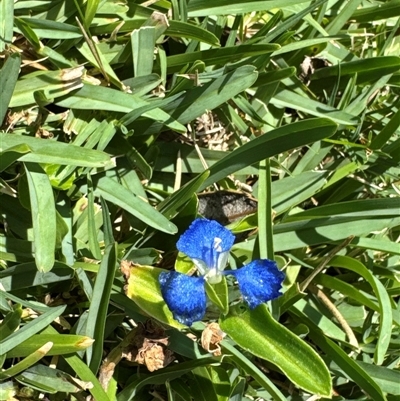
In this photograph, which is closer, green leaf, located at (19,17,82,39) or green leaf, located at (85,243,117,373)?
green leaf, located at (85,243,117,373)

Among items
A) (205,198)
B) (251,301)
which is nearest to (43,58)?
(205,198)

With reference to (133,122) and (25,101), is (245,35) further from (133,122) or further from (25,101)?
(25,101)

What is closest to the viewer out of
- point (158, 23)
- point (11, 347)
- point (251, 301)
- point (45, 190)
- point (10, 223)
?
point (251, 301)

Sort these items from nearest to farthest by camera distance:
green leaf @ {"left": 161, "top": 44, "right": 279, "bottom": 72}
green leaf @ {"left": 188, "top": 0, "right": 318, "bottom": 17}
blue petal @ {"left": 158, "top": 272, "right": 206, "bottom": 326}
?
blue petal @ {"left": 158, "top": 272, "right": 206, "bottom": 326} → green leaf @ {"left": 161, "top": 44, "right": 279, "bottom": 72} → green leaf @ {"left": 188, "top": 0, "right": 318, "bottom": 17}

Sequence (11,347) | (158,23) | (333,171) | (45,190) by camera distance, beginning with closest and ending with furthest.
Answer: (11,347) → (45,190) → (158,23) → (333,171)

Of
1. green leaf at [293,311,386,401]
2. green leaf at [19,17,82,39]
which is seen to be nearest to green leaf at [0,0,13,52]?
green leaf at [19,17,82,39]

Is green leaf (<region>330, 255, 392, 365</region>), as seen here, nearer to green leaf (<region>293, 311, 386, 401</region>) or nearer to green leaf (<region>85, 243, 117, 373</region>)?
green leaf (<region>293, 311, 386, 401</region>)

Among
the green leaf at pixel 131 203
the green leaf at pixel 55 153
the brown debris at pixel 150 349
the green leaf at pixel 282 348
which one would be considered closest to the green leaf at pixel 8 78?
the green leaf at pixel 55 153

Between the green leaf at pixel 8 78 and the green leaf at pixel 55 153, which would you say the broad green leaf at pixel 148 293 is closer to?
the green leaf at pixel 55 153
